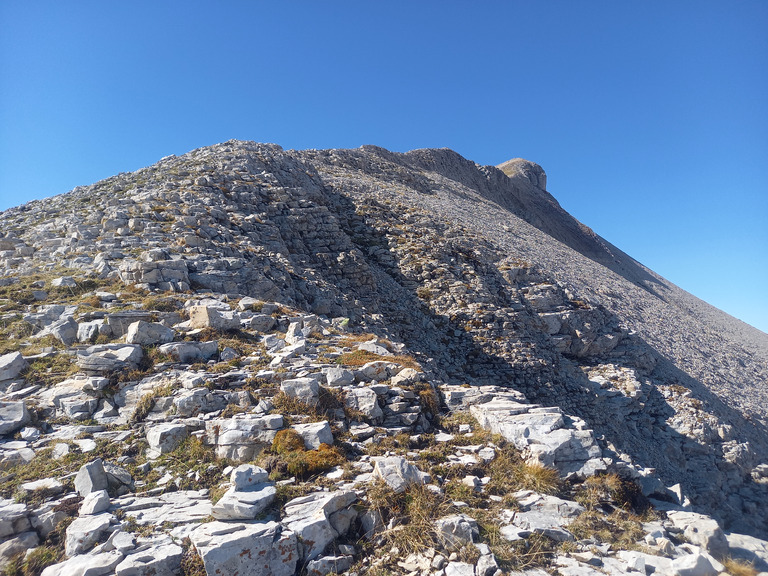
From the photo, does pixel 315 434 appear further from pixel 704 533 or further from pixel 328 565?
pixel 704 533

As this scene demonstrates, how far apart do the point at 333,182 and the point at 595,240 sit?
59158 millimetres

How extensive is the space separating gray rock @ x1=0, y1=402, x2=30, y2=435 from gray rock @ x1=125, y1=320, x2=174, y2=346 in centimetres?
236

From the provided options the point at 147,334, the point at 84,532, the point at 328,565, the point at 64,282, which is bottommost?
the point at 84,532

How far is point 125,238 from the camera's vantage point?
15680mm

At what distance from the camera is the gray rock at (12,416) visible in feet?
24.3

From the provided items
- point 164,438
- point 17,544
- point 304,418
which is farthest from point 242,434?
point 17,544

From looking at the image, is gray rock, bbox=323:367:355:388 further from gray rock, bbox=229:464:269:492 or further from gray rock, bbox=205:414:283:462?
gray rock, bbox=229:464:269:492

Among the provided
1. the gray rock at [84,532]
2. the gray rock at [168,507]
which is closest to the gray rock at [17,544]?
the gray rock at [84,532]

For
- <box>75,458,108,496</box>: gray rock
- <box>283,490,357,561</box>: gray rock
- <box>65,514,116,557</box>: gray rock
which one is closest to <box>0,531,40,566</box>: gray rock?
<box>65,514,116,557</box>: gray rock

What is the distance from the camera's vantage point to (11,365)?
8.75m

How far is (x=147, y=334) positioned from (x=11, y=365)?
99.8 inches

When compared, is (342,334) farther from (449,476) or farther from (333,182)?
(333,182)

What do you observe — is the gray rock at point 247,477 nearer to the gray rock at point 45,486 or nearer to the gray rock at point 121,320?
the gray rock at point 45,486

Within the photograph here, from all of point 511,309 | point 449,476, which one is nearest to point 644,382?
point 511,309
